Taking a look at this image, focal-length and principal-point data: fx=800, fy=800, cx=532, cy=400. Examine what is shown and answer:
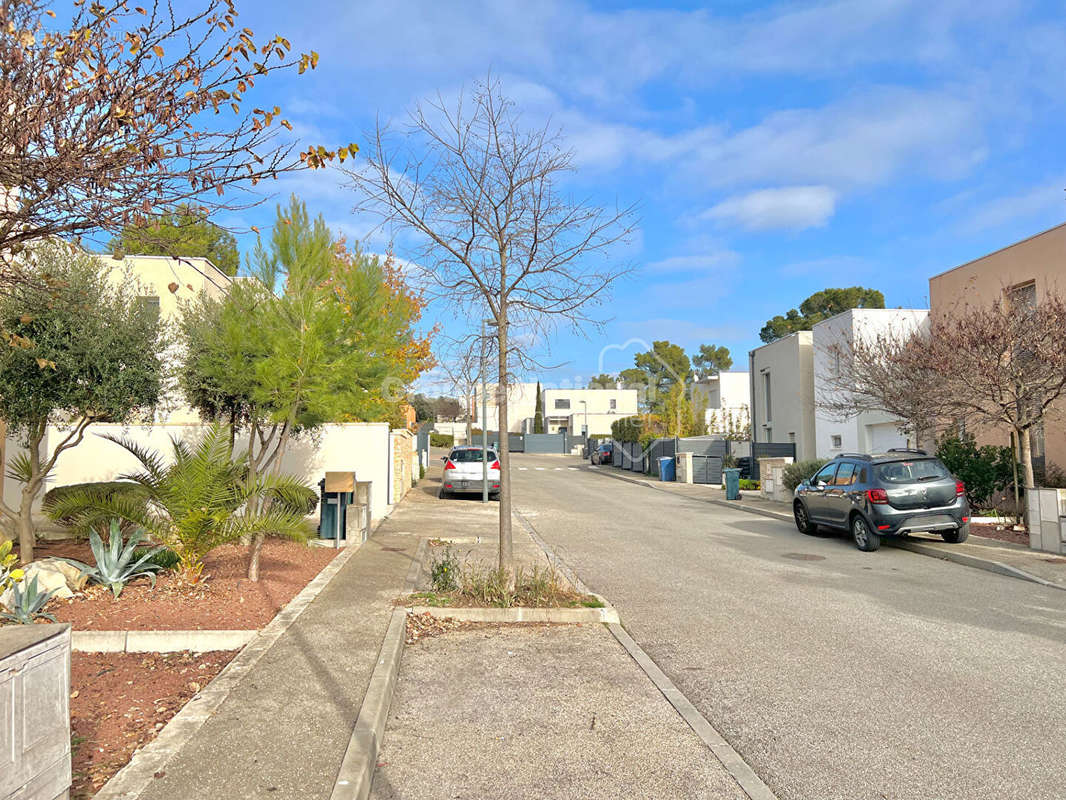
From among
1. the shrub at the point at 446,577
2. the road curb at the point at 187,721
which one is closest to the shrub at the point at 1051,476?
the shrub at the point at 446,577

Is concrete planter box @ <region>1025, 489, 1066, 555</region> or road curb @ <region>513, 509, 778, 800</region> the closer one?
road curb @ <region>513, 509, 778, 800</region>

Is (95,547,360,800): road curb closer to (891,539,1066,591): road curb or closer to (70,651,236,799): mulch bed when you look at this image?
(70,651,236,799): mulch bed

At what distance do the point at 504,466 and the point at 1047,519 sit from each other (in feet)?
29.2

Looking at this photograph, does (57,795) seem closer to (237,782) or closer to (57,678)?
(57,678)

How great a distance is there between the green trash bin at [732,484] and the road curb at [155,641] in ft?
62.9

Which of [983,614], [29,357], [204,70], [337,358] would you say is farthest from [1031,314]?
[29,357]

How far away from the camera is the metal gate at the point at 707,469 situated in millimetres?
33281

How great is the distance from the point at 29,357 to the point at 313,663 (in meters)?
5.67

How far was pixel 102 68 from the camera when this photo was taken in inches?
179

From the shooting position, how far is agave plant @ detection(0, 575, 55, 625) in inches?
252

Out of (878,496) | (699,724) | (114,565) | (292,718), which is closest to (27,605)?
(114,565)

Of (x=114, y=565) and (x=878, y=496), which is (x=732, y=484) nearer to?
(x=878, y=496)

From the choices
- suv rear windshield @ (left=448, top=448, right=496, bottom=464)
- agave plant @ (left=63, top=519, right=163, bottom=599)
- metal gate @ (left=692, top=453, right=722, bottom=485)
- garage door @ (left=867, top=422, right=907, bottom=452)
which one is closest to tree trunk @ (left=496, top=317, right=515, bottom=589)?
agave plant @ (left=63, top=519, right=163, bottom=599)

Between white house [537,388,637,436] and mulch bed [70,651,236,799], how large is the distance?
259 feet
